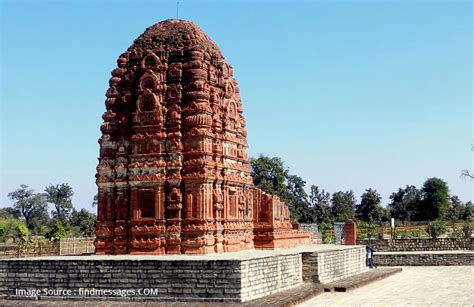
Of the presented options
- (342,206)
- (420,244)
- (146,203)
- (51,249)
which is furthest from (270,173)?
(146,203)

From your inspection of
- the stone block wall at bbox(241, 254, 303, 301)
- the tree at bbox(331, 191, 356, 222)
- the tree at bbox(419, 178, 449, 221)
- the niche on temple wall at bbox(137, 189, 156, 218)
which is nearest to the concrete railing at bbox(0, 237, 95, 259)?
the niche on temple wall at bbox(137, 189, 156, 218)

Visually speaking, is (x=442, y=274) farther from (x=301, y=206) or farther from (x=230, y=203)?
(x=301, y=206)

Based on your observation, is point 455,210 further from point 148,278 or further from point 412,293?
point 148,278

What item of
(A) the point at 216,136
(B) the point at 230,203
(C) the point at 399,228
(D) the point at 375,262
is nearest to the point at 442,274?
(D) the point at 375,262

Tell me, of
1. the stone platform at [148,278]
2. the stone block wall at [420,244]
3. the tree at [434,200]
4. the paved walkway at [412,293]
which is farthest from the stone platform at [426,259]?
the tree at [434,200]

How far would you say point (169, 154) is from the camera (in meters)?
16.2

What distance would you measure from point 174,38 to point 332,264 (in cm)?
863

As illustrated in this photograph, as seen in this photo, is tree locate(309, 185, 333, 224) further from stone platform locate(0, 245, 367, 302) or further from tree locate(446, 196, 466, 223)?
stone platform locate(0, 245, 367, 302)

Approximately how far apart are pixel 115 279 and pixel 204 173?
398cm

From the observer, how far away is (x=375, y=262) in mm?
27156

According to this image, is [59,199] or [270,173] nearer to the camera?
[270,173]

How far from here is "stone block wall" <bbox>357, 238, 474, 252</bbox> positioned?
30812 millimetres

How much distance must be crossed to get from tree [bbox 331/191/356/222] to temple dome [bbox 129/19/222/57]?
39321 mm

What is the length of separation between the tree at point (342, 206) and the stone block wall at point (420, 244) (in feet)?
72.7
